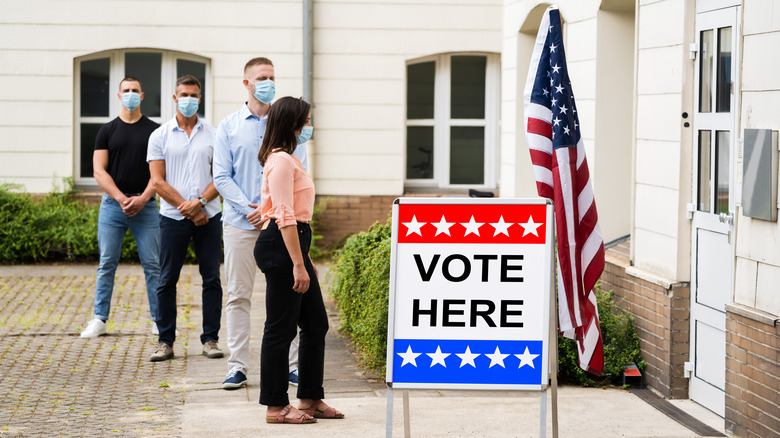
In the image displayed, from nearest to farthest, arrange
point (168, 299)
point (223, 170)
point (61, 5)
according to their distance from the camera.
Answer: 1. point (223, 170)
2. point (168, 299)
3. point (61, 5)

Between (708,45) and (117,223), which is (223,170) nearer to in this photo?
(117,223)

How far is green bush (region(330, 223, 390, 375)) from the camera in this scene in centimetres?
745

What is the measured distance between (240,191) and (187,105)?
1325 mm

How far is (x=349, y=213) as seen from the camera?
14.6m

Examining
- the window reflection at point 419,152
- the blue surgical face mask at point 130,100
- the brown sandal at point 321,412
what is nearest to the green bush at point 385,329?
the brown sandal at point 321,412

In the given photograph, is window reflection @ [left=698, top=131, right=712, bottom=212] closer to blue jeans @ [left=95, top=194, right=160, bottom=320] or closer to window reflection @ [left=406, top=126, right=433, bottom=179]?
blue jeans @ [left=95, top=194, right=160, bottom=320]

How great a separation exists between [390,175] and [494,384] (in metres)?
9.57

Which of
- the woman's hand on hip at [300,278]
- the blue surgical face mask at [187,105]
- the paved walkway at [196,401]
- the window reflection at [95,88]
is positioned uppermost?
the window reflection at [95,88]

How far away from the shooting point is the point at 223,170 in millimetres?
7117

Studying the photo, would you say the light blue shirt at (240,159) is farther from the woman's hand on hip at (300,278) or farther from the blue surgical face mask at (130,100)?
the blue surgical face mask at (130,100)

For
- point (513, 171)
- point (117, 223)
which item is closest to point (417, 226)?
point (117, 223)

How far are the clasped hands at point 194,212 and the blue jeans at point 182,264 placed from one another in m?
0.06

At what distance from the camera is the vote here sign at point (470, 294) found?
5.24m

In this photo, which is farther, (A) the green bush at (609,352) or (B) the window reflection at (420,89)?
(B) the window reflection at (420,89)
